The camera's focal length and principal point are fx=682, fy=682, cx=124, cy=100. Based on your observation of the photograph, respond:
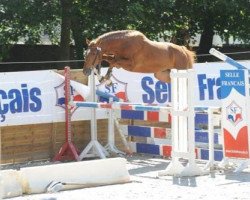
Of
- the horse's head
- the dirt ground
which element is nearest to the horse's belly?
the horse's head

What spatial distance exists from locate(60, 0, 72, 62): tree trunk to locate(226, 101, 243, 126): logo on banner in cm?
1388

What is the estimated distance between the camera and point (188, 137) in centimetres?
1041

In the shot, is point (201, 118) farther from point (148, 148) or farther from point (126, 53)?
point (126, 53)

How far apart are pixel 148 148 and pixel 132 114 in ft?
2.41

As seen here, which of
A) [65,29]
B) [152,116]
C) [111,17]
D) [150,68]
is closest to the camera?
[150,68]

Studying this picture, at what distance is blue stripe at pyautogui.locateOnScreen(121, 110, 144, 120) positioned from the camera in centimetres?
1286

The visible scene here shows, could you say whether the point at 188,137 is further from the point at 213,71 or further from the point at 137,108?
the point at 213,71

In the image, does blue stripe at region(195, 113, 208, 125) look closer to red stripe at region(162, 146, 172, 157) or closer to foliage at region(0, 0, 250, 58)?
red stripe at region(162, 146, 172, 157)

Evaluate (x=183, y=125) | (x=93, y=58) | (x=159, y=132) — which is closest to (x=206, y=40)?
(x=159, y=132)

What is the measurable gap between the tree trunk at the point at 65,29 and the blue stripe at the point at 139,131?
11371 mm

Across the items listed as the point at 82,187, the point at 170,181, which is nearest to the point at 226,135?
the point at 170,181

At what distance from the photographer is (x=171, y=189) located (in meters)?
9.26

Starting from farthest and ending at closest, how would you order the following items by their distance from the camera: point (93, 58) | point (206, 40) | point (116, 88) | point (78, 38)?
point (206, 40), point (78, 38), point (116, 88), point (93, 58)

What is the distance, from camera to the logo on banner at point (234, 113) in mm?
10637
